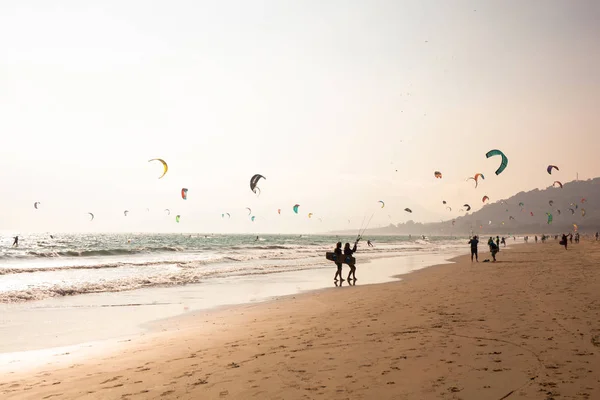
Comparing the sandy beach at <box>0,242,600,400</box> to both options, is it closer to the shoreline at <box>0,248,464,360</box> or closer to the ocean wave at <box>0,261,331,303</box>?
the shoreline at <box>0,248,464,360</box>

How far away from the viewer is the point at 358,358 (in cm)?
582

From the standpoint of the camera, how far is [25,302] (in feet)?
44.1

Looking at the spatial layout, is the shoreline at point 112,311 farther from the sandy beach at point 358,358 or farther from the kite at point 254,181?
the kite at point 254,181

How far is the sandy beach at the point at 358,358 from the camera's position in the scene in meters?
4.70

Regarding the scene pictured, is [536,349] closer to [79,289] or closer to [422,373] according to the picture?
[422,373]

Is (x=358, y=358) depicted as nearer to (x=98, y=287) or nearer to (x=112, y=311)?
(x=112, y=311)

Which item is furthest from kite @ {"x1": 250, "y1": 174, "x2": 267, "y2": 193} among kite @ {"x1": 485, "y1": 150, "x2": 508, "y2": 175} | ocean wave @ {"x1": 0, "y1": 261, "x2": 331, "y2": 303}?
kite @ {"x1": 485, "y1": 150, "x2": 508, "y2": 175}

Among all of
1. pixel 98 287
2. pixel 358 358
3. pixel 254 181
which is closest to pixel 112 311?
pixel 98 287

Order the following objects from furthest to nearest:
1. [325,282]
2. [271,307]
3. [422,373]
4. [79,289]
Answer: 1. [325,282]
2. [79,289]
3. [271,307]
4. [422,373]

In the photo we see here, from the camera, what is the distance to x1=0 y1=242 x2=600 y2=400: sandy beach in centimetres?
470

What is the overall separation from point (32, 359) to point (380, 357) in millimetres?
5557

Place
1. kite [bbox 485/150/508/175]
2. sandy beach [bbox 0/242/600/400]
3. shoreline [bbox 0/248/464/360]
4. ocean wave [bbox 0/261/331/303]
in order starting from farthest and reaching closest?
kite [bbox 485/150/508/175], ocean wave [bbox 0/261/331/303], shoreline [bbox 0/248/464/360], sandy beach [bbox 0/242/600/400]

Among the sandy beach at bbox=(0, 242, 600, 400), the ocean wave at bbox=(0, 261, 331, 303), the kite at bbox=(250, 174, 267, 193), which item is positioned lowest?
the ocean wave at bbox=(0, 261, 331, 303)

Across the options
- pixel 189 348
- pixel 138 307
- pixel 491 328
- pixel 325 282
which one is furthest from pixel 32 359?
pixel 325 282
